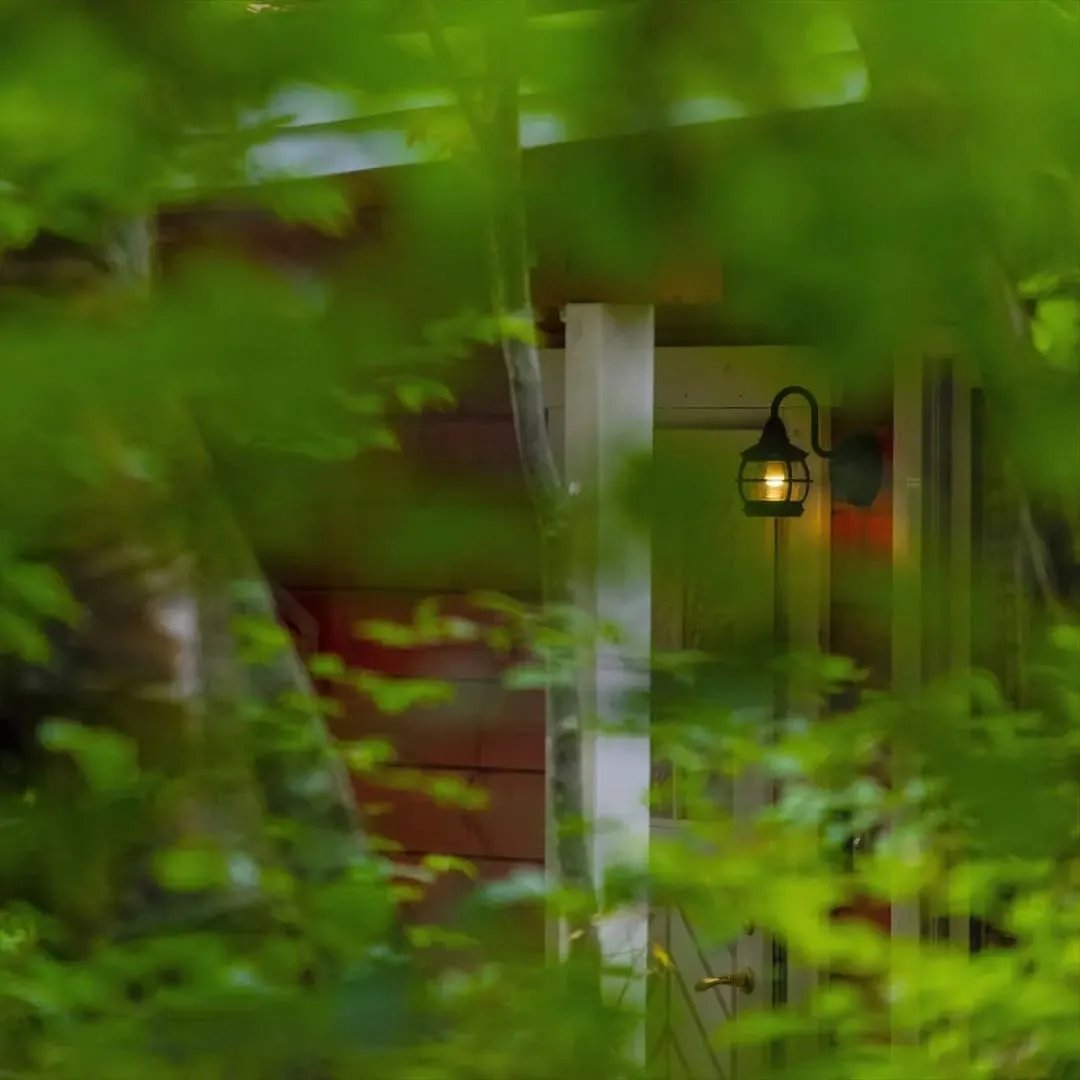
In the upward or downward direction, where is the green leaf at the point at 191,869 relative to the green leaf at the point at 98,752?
downward

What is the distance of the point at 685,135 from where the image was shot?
1.90ft

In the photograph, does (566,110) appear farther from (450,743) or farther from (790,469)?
(450,743)

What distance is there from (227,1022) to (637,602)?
0.82 ft

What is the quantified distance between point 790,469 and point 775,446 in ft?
0.41

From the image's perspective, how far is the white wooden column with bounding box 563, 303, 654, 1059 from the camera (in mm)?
562

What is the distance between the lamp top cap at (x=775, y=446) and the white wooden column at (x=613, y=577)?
8 centimetres

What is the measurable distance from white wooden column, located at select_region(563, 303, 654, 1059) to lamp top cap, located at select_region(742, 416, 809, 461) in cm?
8

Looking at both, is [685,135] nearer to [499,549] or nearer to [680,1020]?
[499,549]

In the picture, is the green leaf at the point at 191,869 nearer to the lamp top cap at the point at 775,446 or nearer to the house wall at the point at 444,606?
the house wall at the point at 444,606

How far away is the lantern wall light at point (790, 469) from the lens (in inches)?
29.0

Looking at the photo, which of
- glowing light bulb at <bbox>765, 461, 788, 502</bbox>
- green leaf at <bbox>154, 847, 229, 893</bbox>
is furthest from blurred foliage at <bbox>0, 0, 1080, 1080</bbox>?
glowing light bulb at <bbox>765, 461, 788, 502</bbox>

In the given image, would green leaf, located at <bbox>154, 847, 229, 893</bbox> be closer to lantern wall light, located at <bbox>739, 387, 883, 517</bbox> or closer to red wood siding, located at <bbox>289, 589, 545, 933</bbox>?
red wood siding, located at <bbox>289, 589, 545, 933</bbox>

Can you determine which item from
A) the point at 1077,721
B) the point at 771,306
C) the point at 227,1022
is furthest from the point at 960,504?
the point at 227,1022

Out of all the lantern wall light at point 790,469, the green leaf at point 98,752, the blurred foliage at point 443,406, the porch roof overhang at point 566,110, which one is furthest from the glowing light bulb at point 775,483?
the green leaf at point 98,752
